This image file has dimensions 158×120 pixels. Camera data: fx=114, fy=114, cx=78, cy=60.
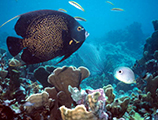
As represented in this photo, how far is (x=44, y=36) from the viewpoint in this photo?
3.76 feet

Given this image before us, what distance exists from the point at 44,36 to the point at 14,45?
0.94 feet

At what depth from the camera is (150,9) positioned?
10394 cm

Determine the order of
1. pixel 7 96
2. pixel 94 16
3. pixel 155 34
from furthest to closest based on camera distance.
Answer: pixel 94 16
pixel 155 34
pixel 7 96

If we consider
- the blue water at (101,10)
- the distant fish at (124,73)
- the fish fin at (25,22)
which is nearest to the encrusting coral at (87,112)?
the fish fin at (25,22)

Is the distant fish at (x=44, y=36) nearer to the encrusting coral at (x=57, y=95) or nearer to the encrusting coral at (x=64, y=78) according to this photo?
the encrusting coral at (x=57, y=95)

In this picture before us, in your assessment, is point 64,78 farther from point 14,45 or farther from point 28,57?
point 14,45

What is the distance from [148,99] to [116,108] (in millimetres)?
1437

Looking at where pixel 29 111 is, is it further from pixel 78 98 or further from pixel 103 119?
pixel 103 119

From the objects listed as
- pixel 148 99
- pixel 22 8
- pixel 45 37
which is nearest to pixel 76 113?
pixel 45 37

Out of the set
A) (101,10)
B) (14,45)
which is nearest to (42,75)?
(14,45)

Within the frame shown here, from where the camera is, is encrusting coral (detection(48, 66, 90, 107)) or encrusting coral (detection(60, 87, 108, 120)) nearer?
encrusting coral (detection(60, 87, 108, 120))

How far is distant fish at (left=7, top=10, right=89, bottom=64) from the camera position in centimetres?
110

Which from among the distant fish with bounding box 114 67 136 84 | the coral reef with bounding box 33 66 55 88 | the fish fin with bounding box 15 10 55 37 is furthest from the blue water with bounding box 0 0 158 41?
the fish fin with bounding box 15 10 55 37

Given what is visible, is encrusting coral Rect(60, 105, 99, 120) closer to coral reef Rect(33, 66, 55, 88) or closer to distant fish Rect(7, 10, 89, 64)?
distant fish Rect(7, 10, 89, 64)
